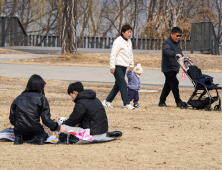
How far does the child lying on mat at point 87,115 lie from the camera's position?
5781 mm

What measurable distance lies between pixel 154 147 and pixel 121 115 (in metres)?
2.86

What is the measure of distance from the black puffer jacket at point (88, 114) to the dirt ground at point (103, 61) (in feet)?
54.6

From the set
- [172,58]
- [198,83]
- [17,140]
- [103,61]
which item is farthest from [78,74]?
[17,140]

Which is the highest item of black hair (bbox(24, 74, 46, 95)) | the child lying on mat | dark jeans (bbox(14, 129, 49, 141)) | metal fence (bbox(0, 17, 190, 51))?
metal fence (bbox(0, 17, 190, 51))

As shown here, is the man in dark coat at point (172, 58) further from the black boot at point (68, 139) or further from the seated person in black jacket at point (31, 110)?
the seated person in black jacket at point (31, 110)

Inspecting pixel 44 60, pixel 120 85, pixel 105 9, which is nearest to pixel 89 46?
pixel 105 9

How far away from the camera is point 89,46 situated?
37.3 m

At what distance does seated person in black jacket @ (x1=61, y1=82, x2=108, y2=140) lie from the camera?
5.78 metres

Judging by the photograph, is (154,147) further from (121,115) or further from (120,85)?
(120,85)

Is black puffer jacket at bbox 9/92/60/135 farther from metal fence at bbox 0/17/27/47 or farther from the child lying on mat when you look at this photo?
metal fence at bbox 0/17/27/47

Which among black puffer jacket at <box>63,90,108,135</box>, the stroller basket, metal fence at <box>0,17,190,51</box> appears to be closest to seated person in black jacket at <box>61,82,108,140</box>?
black puffer jacket at <box>63,90,108,135</box>

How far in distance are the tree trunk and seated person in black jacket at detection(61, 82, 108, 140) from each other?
66.3ft

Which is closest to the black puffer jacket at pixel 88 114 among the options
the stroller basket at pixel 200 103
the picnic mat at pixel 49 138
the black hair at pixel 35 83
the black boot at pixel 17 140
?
the picnic mat at pixel 49 138

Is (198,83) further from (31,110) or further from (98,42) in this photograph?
(98,42)
